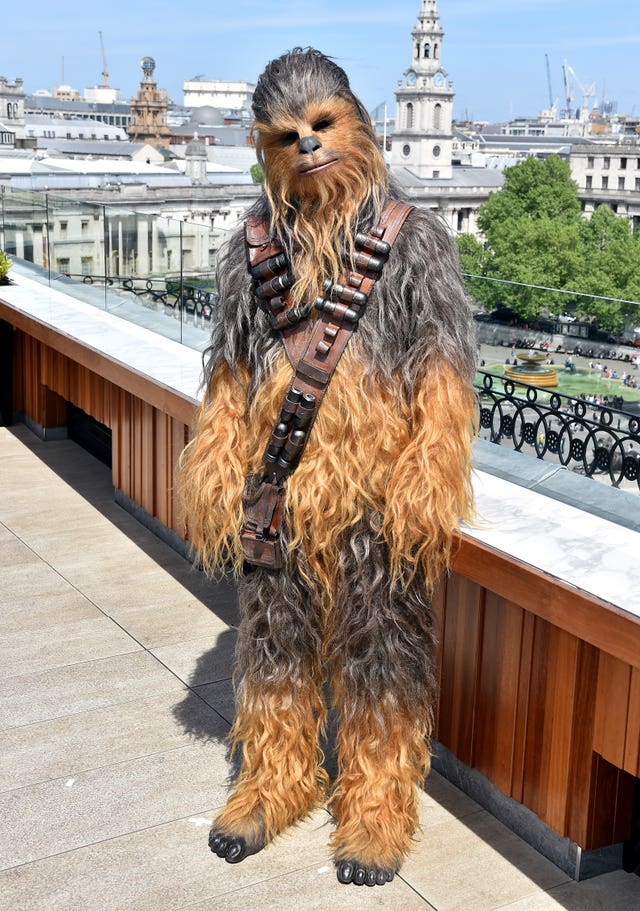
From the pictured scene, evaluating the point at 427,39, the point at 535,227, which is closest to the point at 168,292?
the point at 535,227

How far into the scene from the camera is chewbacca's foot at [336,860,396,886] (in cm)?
333

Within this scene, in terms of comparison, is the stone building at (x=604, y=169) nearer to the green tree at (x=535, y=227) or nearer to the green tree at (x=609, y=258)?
the green tree at (x=535, y=227)

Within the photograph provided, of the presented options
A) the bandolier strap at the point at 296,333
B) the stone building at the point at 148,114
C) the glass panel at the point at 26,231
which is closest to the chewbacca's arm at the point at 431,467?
the bandolier strap at the point at 296,333

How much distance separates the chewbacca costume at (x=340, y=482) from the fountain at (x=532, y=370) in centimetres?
98

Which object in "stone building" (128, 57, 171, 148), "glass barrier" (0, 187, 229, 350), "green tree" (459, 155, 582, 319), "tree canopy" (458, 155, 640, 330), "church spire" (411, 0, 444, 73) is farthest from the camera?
"stone building" (128, 57, 171, 148)

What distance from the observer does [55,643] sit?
500 cm

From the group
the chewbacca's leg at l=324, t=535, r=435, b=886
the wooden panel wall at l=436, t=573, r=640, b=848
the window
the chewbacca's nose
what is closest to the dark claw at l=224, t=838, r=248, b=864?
the chewbacca's leg at l=324, t=535, r=435, b=886

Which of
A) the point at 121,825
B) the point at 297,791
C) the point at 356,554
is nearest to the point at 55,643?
the point at 121,825

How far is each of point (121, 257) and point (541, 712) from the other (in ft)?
16.3

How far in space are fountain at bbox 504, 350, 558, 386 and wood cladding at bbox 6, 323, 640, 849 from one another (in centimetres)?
86

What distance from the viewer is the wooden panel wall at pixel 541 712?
3.17 metres

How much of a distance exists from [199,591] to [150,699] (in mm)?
1218

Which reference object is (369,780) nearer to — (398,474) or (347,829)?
(347,829)

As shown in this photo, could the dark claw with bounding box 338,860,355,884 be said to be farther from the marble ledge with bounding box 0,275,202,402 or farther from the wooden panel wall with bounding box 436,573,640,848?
the marble ledge with bounding box 0,275,202,402
